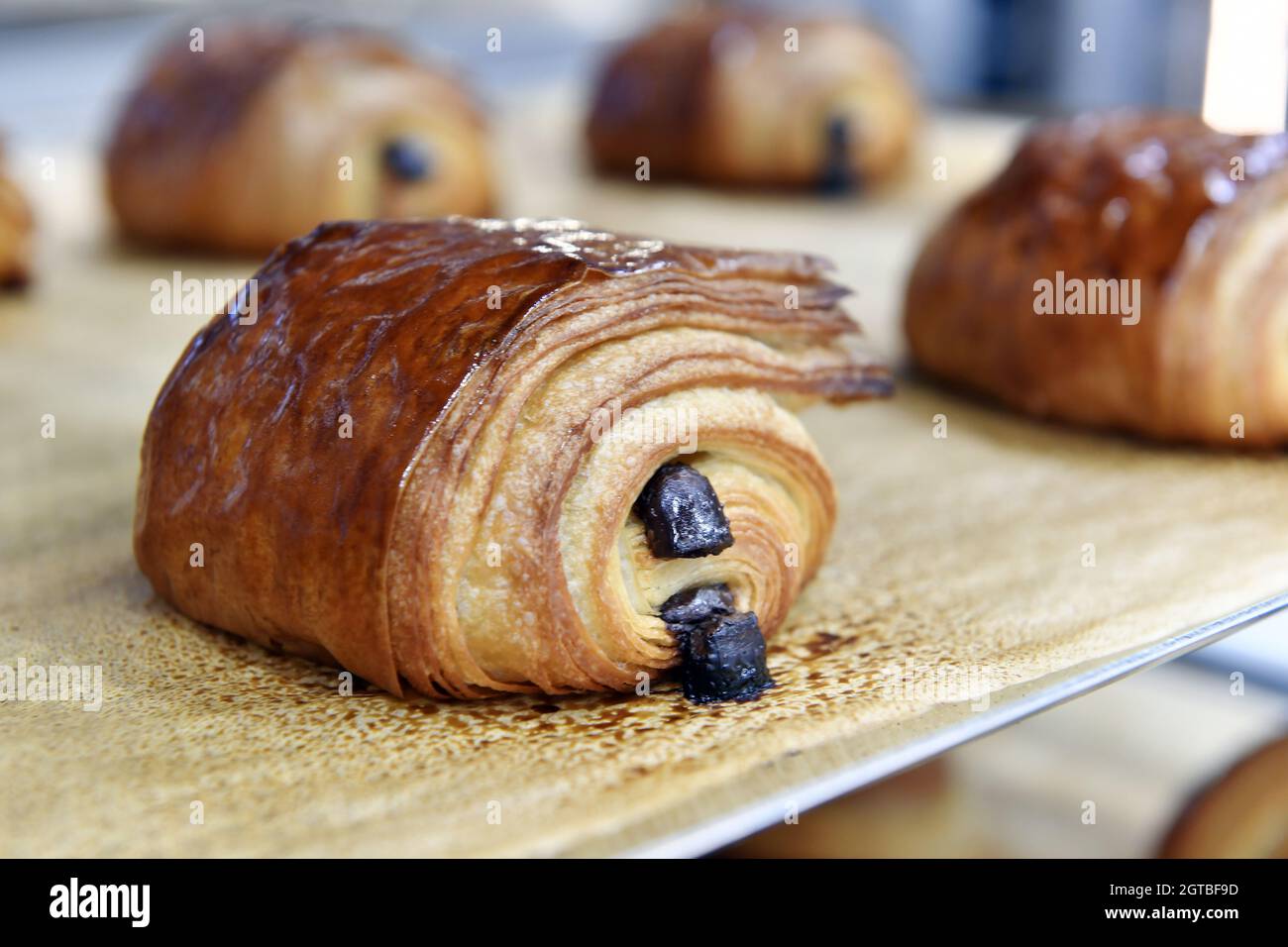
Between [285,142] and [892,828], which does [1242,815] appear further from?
[285,142]

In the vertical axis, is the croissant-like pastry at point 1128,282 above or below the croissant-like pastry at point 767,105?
below

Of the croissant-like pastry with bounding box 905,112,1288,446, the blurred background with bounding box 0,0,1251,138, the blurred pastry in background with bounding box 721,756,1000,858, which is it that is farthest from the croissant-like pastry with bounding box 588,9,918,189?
the blurred pastry in background with bounding box 721,756,1000,858

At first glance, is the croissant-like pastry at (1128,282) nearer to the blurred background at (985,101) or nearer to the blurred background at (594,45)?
the blurred background at (985,101)

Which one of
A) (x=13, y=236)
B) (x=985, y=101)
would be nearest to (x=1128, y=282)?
(x=13, y=236)

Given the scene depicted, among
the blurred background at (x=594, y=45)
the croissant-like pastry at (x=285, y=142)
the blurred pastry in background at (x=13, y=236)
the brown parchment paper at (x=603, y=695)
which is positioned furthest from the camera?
the blurred background at (x=594, y=45)

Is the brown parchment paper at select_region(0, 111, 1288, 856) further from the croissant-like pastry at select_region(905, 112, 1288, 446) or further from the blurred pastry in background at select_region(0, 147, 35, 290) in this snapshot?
the blurred pastry in background at select_region(0, 147, 35, 290)

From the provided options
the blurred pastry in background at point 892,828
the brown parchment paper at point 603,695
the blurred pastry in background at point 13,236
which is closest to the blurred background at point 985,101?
the blurred pastry in background at point 892,828
